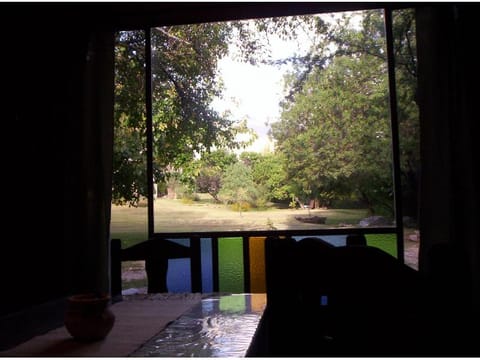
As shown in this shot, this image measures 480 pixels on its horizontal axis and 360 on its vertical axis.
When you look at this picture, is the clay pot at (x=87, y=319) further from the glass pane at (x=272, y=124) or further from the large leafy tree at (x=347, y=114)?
the large leafy tree at (x=347, y=114)

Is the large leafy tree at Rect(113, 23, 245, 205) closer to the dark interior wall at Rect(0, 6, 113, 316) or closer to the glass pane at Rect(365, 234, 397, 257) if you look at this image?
the dark interior wall at Rect(0, 6, 113, 316)

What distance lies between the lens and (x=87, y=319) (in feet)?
3.22

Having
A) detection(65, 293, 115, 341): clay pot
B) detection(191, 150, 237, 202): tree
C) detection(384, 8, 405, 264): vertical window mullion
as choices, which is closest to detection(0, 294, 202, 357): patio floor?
detection(65, 293, 115, 341): clay pot

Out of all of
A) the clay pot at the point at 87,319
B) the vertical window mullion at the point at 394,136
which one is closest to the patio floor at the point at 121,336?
the clay pot at the point at 87,319

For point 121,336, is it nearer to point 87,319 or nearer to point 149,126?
point 87,319

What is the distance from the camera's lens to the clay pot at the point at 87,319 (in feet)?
3.21

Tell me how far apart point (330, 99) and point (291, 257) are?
6.78 feet

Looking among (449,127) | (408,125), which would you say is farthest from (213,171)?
(449,127)

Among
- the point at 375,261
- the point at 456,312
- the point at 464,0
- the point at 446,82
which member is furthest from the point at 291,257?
the point at 464,0

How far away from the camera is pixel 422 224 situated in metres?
2.36

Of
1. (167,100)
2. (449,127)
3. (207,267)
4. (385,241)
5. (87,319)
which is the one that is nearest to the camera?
(87,319)

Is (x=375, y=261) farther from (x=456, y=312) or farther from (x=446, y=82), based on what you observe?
(x=446, y=82)

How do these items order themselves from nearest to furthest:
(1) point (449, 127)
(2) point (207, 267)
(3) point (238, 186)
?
(1) point (449, 127) → (2) point (207, 267) → (3) point (238, 186)

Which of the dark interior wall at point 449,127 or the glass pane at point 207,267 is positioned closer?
the dark interior wall at point 449,127
